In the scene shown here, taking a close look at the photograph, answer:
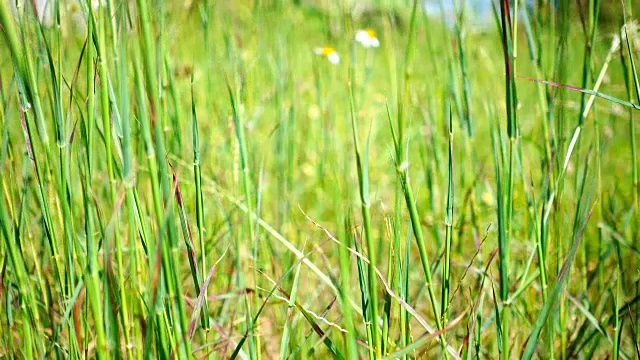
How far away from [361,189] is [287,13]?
94 centimetres

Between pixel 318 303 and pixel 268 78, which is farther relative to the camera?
pixel 268 78

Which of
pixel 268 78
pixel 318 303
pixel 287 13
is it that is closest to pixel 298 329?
pixel 318 303

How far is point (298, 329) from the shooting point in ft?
2.69

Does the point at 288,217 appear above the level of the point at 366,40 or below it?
Result: below

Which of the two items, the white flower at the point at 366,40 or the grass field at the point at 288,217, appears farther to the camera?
the white flower at the point at 366,40

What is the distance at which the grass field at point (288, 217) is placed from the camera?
1.49 feet

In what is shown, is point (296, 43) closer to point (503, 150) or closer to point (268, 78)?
point (268, 78)

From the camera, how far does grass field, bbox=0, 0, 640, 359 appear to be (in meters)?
0.45

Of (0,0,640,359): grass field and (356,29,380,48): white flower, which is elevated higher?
(356,29,380,48): white flower

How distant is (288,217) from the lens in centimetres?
98

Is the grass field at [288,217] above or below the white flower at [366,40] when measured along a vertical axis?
below

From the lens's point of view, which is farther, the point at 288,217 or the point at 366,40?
the point at 366,40

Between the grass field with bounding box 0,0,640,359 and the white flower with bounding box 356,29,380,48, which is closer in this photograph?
the grass field with bounding box 0,0,640,359

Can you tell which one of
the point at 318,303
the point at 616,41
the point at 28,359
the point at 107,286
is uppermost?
the point at 616,41
